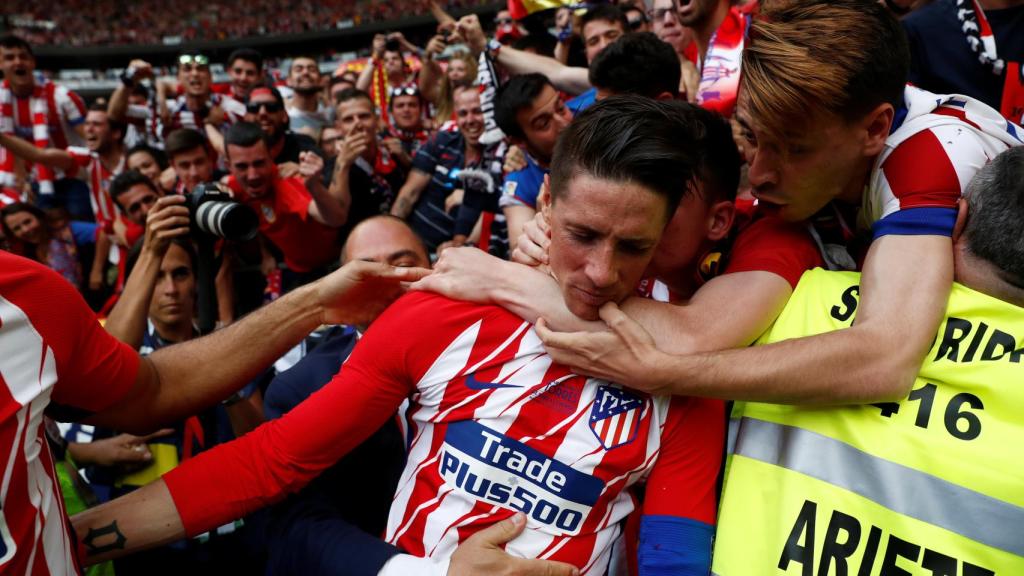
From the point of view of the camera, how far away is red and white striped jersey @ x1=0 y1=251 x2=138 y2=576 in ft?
4.39

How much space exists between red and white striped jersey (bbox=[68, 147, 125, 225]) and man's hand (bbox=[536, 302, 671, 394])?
689 cm

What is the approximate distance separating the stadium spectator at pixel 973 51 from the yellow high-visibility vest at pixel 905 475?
3.96 ft

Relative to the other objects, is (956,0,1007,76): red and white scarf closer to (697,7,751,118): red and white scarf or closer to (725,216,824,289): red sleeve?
(697,7,751,118): red and white scarf

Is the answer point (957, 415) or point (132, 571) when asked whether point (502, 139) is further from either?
point (957, 415)

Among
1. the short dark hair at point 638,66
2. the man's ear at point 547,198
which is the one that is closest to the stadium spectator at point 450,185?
the short dark hair at point 638,66

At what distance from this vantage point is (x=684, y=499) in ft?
5.29

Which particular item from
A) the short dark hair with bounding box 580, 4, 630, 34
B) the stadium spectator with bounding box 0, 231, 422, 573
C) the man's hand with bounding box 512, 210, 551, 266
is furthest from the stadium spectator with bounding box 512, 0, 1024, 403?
the short dark hair with bounding box 580, 4, 630, 34

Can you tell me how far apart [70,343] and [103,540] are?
0.49m

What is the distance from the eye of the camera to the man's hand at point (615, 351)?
1569 mm

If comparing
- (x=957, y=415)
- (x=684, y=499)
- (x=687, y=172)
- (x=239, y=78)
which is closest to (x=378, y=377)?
(x=684, y=499)

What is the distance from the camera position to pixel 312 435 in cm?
166

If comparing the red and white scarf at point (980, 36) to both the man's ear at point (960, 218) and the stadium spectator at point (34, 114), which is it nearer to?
the man's ear at point (960, 218)

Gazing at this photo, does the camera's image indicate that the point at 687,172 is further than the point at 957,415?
Yes

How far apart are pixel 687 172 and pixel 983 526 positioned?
929 millimetres
